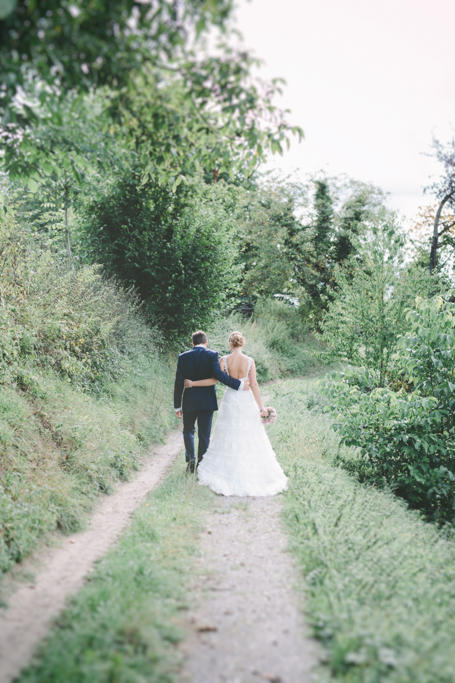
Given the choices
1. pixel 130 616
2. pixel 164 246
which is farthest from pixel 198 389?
pixel 164 246

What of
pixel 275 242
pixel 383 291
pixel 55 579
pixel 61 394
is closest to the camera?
pixel 55 579

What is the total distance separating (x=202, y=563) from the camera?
4.54 meters

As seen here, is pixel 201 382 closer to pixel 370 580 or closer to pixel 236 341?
pixel 236 341

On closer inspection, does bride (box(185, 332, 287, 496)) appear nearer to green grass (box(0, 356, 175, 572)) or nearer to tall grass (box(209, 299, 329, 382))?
green grass (box(0, 356, 175, 572))

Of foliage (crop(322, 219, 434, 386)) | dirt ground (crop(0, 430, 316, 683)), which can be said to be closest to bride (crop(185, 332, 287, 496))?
dirt ground (crop(0, 430, 316, 683))

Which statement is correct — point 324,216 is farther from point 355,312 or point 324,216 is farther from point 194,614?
point 194,614

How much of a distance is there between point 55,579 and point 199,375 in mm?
3570

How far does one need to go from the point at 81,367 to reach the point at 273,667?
7.10 m

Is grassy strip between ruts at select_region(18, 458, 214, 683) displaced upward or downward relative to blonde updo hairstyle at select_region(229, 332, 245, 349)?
downward

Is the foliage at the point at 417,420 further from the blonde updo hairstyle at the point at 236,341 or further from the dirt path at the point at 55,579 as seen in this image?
the dirt path at the point at 55,579

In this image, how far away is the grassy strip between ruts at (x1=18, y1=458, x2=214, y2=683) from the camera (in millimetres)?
2844

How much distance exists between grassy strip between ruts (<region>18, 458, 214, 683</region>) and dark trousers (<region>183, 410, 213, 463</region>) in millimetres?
2015

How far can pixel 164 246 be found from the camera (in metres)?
14.0

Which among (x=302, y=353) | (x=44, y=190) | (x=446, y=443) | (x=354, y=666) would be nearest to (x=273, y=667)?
(x=354, y=666)
